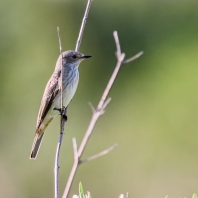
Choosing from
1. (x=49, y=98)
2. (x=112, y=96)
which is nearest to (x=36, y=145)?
(x=49, y=98)

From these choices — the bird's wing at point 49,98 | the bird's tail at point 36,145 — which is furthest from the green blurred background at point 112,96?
the bird's wing at point 49,98

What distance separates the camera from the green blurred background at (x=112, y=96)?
13094mm

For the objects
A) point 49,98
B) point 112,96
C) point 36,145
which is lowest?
point 36,145

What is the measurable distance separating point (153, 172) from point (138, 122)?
345cm

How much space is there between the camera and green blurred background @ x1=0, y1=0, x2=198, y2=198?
13094 millimetres

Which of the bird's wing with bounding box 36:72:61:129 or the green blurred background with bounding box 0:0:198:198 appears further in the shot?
the green blurred background with bounding box 0:0:198:198

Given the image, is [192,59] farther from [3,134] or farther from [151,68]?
[3,134]

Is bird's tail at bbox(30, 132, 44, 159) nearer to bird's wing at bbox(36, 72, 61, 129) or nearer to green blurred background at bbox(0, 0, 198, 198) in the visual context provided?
bird's wing at bbox(36, 72, 61, 129)

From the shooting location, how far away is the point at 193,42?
1872 cm

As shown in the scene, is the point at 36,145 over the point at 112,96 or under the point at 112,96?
under

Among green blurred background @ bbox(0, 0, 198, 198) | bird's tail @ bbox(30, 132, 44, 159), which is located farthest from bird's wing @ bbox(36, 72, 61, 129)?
green blurred background @ bbox(0, 0, 198, 198)

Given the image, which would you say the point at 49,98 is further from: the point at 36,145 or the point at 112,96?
the point at 112,96

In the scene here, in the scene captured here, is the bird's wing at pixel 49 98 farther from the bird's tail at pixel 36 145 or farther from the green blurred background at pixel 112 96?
the green blurred background at pixel 112 96

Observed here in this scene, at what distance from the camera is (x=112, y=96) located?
1770cm
